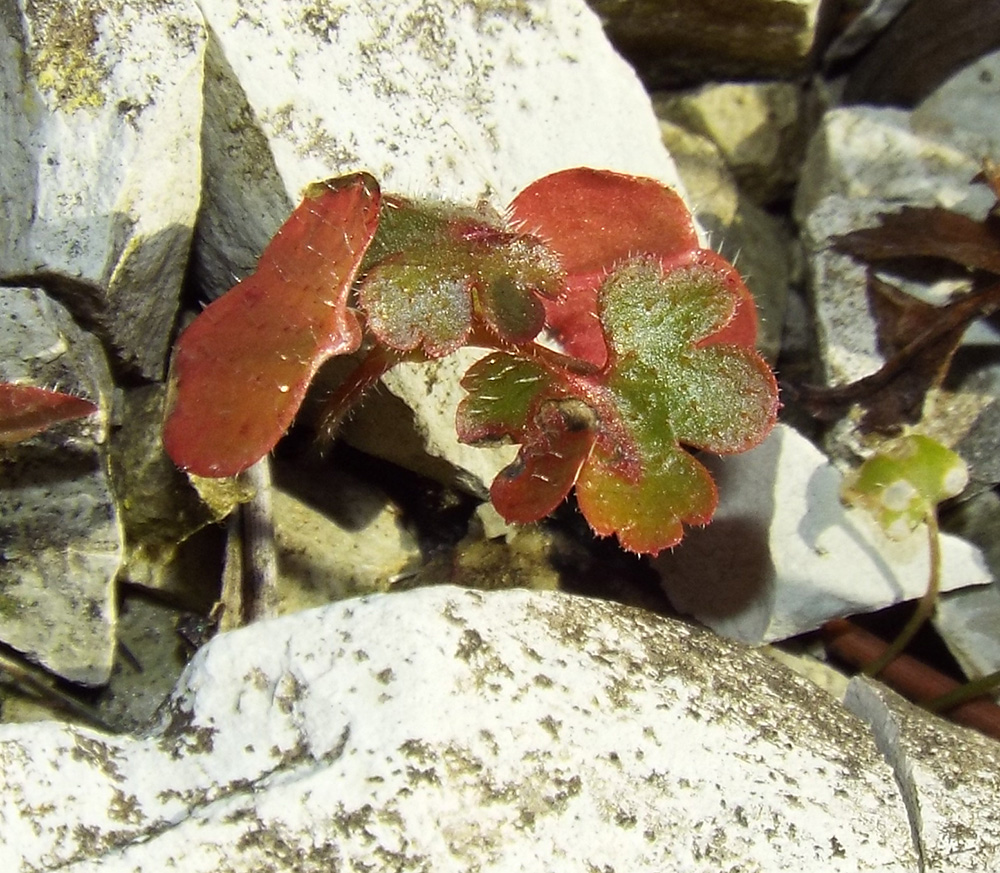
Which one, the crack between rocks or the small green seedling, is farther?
the small green seedling

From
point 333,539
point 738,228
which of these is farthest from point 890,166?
point 333,539

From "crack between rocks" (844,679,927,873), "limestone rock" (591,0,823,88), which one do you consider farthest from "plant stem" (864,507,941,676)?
"limestone rock" (591,0,823,88)

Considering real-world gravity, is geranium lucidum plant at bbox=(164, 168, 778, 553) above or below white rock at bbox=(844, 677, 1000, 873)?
above

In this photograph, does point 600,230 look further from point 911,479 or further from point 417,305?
point 911,479

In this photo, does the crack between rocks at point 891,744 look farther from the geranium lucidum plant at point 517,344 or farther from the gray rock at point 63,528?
the gray rock at point 63,528

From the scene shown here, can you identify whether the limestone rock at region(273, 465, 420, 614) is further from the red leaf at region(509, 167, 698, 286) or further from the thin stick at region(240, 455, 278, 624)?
the red leaf at region(509, 167, 698, 286)

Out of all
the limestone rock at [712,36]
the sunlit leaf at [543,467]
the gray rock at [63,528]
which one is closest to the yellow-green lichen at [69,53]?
the gray rock at [63,528]
